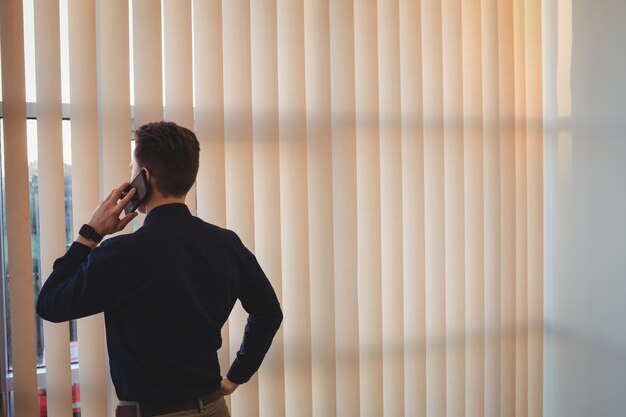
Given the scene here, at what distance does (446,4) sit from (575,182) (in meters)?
0.94

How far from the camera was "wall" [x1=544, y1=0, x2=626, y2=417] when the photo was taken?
2.12 metres

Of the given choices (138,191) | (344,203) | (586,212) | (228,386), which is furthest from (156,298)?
(586,212)

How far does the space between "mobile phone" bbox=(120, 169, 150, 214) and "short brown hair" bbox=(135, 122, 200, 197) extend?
0.03 meters

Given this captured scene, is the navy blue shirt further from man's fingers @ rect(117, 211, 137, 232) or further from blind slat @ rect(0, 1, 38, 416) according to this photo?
blind slat @ rect(0, 1, 38, 416)

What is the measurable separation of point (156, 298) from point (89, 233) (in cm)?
23

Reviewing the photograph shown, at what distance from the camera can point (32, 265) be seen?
1616mm

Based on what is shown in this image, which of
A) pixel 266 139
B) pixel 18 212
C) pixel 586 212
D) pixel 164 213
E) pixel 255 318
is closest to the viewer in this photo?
pixel 164 213

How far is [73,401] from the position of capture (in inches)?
68.2

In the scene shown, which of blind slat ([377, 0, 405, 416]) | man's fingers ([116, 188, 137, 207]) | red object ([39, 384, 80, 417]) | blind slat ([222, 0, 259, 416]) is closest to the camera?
man's fingers ([116, 188, 137, 207])

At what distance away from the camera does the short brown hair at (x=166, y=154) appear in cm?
127

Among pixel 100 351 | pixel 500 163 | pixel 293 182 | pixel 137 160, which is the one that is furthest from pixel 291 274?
pixel 500 163

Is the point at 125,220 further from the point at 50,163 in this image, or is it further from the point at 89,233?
the point at 50,163

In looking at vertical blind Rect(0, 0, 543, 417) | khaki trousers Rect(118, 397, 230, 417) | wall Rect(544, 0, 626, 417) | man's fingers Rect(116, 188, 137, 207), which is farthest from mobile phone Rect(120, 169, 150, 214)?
wall Rect(544, 0, 626, 417)

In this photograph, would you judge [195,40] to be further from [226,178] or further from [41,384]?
[41,384]
